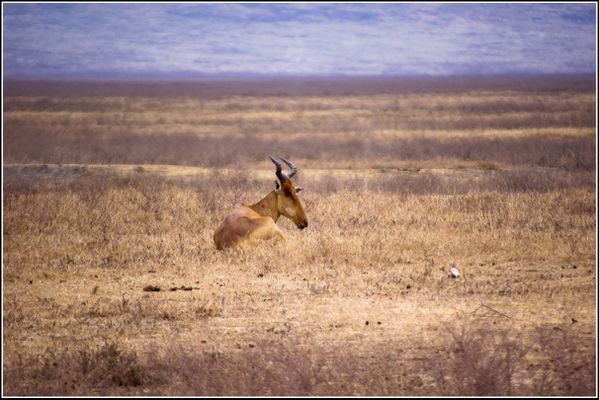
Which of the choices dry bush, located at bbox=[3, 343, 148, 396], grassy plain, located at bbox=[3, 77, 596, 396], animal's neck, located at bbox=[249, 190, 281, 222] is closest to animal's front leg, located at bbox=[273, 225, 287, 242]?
grassy plain, located at bbox=[3, 77, 596, 396]

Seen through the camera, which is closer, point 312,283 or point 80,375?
point 80,375

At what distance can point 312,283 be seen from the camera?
1035 centimetres

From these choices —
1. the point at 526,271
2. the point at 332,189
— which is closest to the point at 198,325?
the point at 526,271

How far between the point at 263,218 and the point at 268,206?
766 millimetres

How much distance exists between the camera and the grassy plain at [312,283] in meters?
7.32

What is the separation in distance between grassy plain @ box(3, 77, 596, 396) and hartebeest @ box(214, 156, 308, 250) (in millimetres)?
287

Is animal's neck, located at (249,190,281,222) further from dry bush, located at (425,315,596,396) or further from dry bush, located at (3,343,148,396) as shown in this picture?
dry bush, located at (3,343,148,396)

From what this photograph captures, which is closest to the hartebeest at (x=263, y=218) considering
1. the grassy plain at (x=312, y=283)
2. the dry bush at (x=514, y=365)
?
the grassy plain at (x=312, y=283)

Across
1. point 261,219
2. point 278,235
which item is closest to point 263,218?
point 261,219

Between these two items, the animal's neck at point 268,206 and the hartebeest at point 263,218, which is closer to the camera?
the hartebeest at point 263,218

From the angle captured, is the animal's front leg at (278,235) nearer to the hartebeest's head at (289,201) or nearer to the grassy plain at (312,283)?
the grassy plain at (312,283)

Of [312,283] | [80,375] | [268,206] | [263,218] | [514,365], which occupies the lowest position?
[268,206]

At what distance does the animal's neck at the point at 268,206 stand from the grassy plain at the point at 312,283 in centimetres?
54

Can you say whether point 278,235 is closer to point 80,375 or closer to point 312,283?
point 312,283
